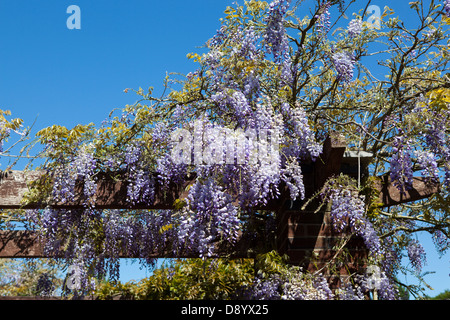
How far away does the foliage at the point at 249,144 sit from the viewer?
3295mm

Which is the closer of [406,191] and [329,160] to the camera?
[329,160]

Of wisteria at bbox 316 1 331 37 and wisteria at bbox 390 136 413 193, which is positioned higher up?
wisteria at bbox 316 1 331 37

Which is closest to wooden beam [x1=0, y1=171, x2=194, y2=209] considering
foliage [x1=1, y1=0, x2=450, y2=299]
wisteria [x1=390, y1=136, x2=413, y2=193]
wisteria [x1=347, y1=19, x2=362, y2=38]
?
foliage [x1=1, y1=0, x2=450, y2=299]

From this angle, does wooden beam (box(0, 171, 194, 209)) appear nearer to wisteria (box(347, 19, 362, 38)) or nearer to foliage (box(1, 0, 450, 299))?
foliage (box(1, 0, 450, 299))

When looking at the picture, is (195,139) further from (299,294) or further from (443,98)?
(443,98)

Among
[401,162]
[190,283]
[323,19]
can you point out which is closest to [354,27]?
[323,19]

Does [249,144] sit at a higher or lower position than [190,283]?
higher

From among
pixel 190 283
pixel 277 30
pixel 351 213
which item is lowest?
pixel 190 283

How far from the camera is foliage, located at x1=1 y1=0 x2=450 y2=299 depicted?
10.8 ft

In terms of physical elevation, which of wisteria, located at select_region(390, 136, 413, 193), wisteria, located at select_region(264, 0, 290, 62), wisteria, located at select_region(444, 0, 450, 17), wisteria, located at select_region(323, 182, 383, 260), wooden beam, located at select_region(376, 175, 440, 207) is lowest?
wisteria, located at select_region(323, 182, 383, 260)

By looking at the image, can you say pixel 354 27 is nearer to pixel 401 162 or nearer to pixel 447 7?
pixel 447 7

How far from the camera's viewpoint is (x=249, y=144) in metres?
3.27

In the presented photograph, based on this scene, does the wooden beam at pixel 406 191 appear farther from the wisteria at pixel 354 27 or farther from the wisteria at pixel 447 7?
the wisteria at pixel 447 7

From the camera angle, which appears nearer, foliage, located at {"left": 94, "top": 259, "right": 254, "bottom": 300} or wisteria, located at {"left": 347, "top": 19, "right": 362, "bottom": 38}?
wisteria, located at {"left": 347, "top": 19, "right": 362, "bottom": 38}
